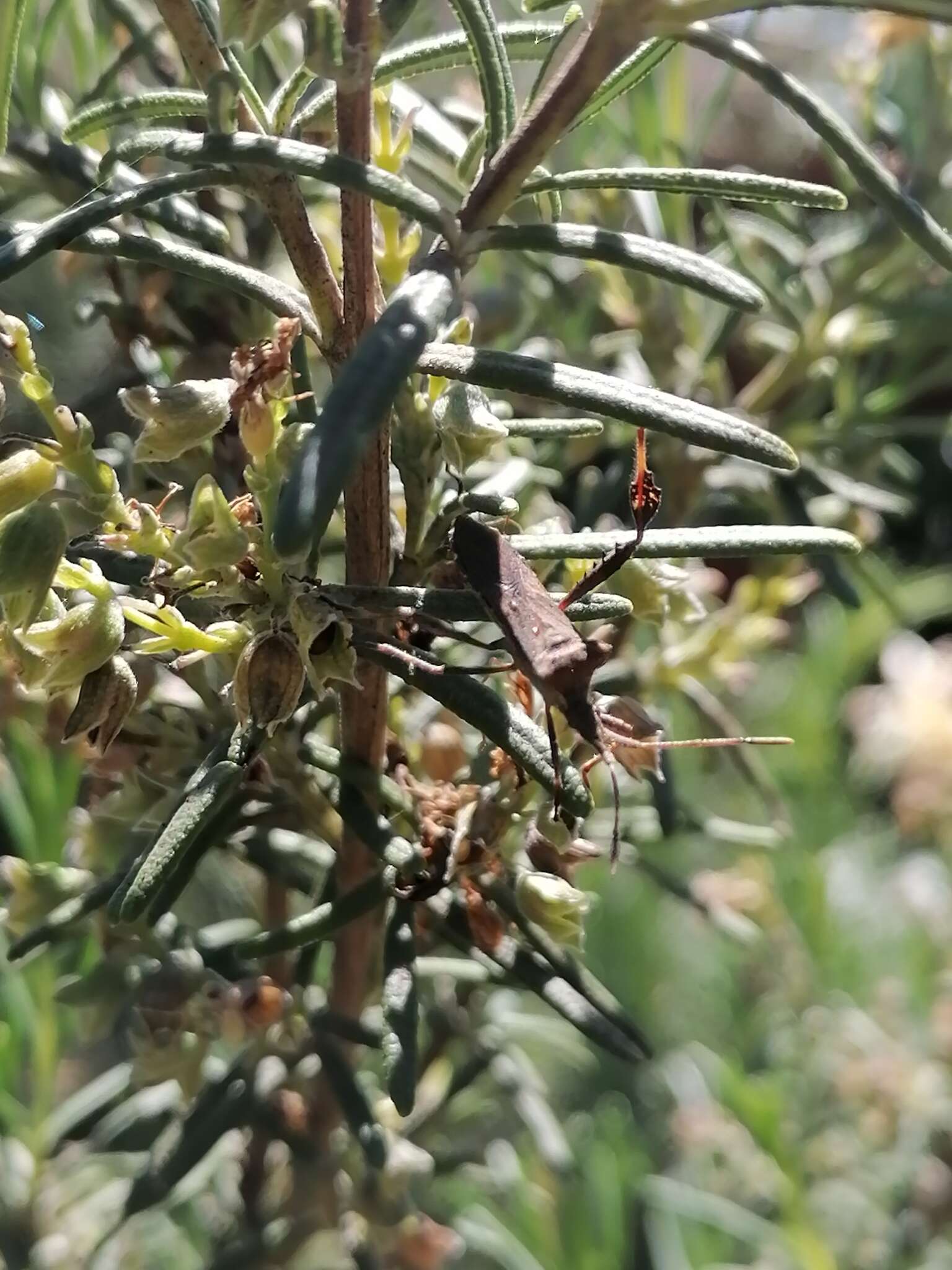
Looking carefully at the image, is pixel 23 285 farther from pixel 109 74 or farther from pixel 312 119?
pixel 312 119

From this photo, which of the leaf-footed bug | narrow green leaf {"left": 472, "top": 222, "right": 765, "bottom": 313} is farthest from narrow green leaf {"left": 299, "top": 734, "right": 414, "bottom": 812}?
narrow green leaf {"left": 472, "top": 222, "right": 765, "bottom": 313}

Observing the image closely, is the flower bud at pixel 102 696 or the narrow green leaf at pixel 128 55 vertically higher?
the narrow green leaf at pixel 128 55

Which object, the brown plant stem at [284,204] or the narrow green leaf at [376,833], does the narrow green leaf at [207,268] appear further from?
the narrow green leaf at [376,833]

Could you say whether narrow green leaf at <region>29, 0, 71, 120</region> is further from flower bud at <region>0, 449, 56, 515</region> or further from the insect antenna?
the insect antenna

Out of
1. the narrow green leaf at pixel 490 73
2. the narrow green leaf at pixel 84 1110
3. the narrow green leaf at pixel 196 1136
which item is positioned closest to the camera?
the narrow green leaf at pixel 490 73

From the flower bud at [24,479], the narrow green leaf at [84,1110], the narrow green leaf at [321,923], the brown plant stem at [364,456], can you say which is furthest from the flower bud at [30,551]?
the narrow green leaf at [84,1110]

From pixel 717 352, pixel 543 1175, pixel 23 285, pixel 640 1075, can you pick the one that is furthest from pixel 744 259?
pixel 640 1075
